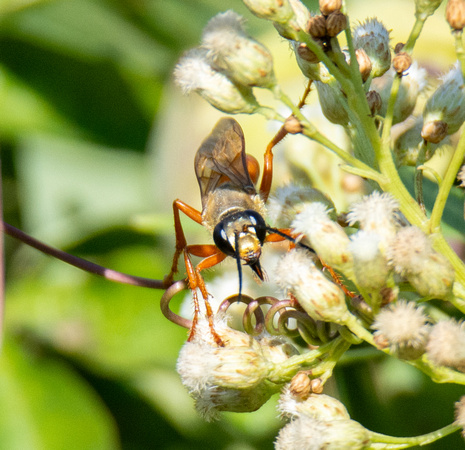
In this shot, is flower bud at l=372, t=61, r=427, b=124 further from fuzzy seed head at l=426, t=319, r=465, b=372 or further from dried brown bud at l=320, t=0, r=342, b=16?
fuzzy seed head at l=426, t=319, r=465, b=372

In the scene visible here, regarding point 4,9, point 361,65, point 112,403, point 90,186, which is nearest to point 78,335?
point 112,403

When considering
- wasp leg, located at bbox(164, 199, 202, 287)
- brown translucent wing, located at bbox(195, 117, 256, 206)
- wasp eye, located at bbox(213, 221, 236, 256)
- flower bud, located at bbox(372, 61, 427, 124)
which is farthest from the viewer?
brown translucent wing, located at bbox(195, 117, 256, 206)

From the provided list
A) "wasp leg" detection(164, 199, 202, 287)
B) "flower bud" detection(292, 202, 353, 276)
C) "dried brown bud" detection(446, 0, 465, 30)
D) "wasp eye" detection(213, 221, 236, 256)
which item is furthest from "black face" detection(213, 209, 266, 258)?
"dried brown bud" detection(446, 0, 465, 30)

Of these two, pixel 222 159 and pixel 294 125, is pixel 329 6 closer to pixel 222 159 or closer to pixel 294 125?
pixel 294 125

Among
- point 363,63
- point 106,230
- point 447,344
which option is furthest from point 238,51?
point 106,230

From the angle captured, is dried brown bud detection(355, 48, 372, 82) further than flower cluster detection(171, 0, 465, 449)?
Yes
